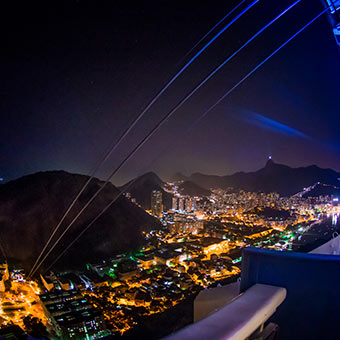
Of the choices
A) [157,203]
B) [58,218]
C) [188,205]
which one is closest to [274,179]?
[188,205]

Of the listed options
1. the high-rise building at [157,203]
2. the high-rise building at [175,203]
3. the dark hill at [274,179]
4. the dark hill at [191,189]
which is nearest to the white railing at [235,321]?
the high-rise building at [157,203]

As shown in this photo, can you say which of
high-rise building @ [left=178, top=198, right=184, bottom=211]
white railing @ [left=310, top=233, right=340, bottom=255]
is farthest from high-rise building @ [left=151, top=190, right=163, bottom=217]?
white railing @ [left=310, top=233, right=340, bottom=255]

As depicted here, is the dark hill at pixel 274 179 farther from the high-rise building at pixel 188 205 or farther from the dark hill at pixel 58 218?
the dark hill at pixel 58 218

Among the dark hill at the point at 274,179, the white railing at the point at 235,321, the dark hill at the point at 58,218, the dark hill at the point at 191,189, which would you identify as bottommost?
the dark hill at the point at 58,218

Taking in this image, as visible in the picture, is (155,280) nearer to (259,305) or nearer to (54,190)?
(259,305)

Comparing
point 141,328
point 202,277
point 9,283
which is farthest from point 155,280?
point 141,328

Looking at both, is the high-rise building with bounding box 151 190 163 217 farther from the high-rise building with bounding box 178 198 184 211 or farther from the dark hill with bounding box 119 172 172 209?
the high-rise building with bounding box 178 198 184 211
